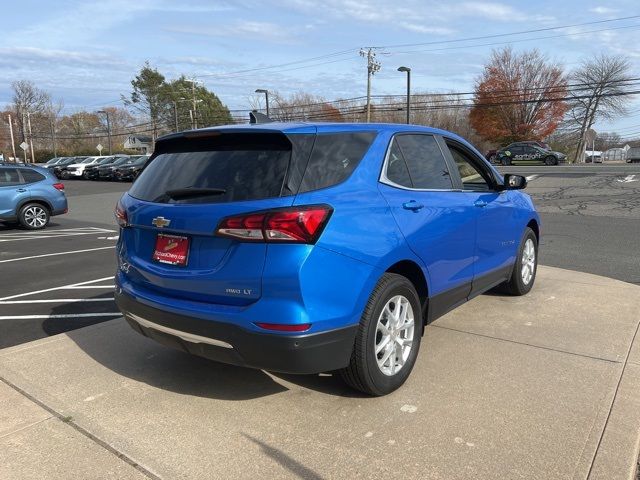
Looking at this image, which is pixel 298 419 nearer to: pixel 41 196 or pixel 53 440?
pixel 53 440

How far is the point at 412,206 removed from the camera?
352cm

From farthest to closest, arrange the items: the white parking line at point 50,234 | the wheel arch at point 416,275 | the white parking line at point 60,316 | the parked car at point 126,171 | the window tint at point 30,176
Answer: the parked car at point 126,171, the window tint at point 30,176, the white parking line at point 50,234, the white parking line at point 60,316, the wheel arch at point 416,275

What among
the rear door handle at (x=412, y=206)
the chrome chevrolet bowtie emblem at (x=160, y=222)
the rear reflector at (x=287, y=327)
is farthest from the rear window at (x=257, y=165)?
the rear reflector at (x=287, y=327)

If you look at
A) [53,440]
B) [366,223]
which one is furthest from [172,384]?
[366,223]

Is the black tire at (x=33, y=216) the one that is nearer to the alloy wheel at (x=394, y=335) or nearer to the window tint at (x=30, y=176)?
the window tint at (x=30, y=176)

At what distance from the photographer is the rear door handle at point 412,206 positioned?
3.46 m

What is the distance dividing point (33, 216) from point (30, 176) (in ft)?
3.34

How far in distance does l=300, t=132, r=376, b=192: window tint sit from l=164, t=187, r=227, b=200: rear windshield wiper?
1.65 feet

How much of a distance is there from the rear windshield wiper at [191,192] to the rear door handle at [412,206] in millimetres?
1200

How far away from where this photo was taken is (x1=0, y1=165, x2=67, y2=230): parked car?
42.4ft

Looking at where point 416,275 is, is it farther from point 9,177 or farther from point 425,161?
point 9,177

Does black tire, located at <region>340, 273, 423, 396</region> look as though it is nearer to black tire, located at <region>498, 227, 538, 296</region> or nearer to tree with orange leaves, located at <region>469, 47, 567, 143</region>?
black tire, located at <region>498, 227, 538, 296</region>

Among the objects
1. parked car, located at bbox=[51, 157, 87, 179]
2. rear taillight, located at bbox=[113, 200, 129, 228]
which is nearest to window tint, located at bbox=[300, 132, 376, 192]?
rear taillight, located at bbox=[113, 200, 129, 228]

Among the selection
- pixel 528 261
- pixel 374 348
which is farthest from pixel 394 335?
pixel 528 261
